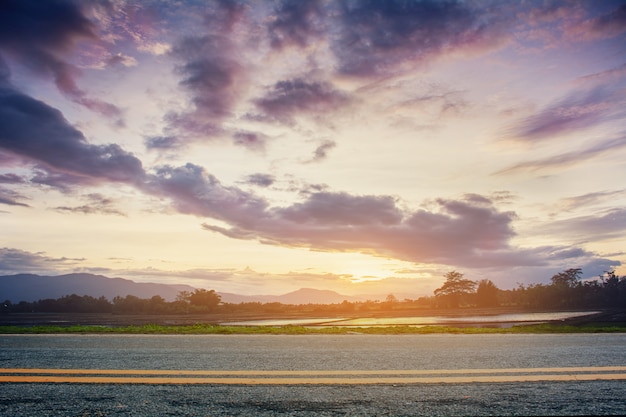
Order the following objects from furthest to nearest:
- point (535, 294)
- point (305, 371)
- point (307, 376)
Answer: point (535, 294) < point (305, 371) < point (307, 376)

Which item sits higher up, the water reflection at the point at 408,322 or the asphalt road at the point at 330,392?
the asphalt road at the point at 330,392

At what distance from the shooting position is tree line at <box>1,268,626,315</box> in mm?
47938

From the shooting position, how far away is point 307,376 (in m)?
5.39

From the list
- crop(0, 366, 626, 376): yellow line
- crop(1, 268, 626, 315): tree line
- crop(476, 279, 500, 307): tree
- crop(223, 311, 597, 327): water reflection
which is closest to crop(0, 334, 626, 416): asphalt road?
crop(0, 366, 626, 376): yellow line

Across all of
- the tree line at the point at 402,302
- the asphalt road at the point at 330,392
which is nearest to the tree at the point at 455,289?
the tree line at the point at 402,302

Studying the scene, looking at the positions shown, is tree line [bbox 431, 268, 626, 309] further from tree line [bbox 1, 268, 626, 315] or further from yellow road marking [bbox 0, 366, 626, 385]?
yellow road marking [bbox 0, 366, 626, 385]

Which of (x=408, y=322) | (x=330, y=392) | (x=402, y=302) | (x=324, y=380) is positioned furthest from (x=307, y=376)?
(x=402, y=302)

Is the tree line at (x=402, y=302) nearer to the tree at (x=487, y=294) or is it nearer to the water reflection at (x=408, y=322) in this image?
the tree at (x=487, y=294)

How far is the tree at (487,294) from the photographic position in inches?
2240

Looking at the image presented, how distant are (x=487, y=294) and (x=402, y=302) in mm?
11554

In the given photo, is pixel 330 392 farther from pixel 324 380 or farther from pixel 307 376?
pixel 307 376

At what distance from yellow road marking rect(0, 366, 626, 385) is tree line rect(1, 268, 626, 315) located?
134ft

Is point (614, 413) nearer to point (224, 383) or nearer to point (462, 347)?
point (224, 383)

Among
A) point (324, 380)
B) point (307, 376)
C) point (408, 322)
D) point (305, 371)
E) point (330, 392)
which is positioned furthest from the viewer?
point (408, 322)
